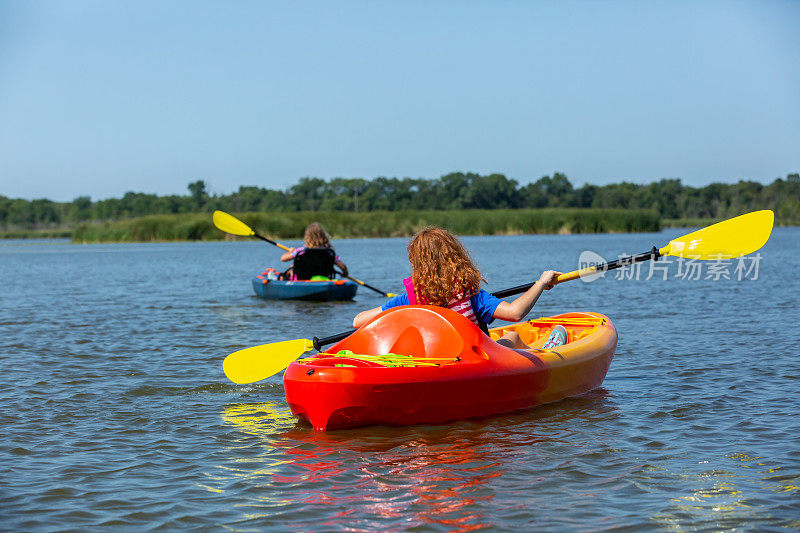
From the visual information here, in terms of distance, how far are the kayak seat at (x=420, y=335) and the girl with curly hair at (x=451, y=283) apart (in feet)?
0.44

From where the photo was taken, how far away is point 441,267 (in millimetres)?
5398

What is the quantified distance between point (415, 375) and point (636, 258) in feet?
7.29

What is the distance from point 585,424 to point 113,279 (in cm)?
1777

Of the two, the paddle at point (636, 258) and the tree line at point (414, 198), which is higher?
the tree line at point (414, 198)

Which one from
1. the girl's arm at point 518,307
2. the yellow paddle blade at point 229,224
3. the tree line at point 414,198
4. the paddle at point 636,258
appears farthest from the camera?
the tree line at point 414,198

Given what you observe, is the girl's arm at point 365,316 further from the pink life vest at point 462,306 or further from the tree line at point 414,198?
the tree line at point 414,198

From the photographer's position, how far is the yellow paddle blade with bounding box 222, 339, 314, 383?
20.5 ft

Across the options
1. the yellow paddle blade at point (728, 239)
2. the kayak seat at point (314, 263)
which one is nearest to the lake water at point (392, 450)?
the yellow paddle blade at point (728, 239)

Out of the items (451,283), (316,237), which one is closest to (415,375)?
(451,283)

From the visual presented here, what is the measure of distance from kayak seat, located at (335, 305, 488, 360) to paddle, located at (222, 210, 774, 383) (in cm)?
57

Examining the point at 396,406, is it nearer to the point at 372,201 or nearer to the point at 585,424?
the point at 585,424

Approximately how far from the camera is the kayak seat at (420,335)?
5.29m

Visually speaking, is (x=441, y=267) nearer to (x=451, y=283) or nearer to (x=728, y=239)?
(x=451, y=283)

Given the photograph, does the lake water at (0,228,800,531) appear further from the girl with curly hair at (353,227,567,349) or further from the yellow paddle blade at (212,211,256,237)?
the yellow paddle blade at (212,211,256,237)
